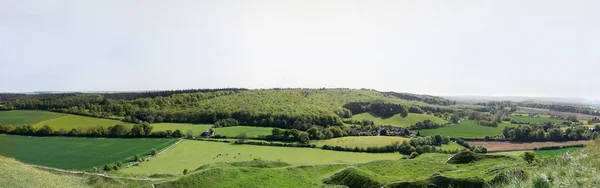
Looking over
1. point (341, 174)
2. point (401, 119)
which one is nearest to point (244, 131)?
point (341, 174)

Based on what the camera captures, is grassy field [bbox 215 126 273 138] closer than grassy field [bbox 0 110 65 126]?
Yes

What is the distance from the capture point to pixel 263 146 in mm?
81062

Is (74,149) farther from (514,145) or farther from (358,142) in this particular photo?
(514,145)

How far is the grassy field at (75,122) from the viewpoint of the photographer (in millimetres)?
93188

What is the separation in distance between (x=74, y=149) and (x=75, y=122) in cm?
3235

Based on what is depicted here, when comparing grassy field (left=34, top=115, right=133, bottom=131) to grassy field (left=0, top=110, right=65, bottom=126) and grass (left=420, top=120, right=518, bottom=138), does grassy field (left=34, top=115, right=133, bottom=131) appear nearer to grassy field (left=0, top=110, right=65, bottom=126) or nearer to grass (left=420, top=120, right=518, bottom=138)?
grassy field (left=0, top=110, right=65, bottom=126)

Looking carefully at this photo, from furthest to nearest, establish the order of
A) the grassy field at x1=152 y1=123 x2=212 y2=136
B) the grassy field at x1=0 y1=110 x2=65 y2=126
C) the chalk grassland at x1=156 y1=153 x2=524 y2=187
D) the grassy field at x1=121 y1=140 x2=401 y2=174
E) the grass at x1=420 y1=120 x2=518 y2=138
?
1. the grassy field at x1=152 y1=123 x2=212 y2=136
2. the grass at x1=420 y1=120 x2=518 y2=138
3. the grassy field at x1=0 y1=110 x2=65 y2=126
4. the grassy field at x1=121 y1=140 x2=401 y2=174
5. the chalk grassland at x1=156 y1=153 x2=524 y2=187

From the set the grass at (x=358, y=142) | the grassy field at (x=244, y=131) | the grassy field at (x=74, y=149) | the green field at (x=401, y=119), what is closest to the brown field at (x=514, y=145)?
the grass at (x=358, y=142)

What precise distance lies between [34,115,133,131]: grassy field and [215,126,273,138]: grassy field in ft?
95.3

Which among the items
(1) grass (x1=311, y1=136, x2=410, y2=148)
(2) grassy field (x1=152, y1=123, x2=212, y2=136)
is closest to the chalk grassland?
(1) grass (x1=311, y1=136, x2=410, y2=148)

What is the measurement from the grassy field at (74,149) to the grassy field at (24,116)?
10.8m

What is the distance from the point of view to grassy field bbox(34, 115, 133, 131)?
306ft

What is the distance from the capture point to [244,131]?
96938 millimetres

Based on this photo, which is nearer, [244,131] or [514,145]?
[514,145]
